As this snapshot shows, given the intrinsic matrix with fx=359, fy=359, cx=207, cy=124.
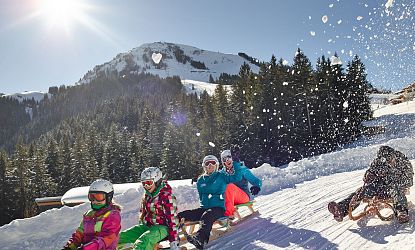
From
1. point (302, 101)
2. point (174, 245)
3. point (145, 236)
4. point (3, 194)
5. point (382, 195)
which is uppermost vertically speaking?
point (302, 101)

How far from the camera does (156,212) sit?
6578mm

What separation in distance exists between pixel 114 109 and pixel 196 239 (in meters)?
137

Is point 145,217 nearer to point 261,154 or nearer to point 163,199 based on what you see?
point 163,199

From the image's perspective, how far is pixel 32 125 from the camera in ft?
609

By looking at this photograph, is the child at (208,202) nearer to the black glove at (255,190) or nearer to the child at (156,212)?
the child at (156,212)

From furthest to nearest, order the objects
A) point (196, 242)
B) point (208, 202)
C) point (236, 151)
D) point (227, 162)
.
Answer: point (236, 151) → point (227, 162) → point (208, 202) → point (196, 242)

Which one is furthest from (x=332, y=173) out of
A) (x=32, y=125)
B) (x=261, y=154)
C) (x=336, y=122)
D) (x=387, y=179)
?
(x=32, y=125)

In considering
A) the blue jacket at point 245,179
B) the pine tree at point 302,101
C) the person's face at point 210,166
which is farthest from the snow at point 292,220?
the pine tree at point 302,101

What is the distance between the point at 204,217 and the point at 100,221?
8.09 ft

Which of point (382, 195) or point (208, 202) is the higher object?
point (208, 202)

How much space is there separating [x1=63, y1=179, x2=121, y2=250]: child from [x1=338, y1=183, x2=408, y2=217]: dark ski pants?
4.55 m

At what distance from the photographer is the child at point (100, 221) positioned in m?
5.57

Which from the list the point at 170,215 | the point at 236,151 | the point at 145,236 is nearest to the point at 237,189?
the point at 170,215

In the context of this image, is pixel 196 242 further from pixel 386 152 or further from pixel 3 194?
pixel 3 194
